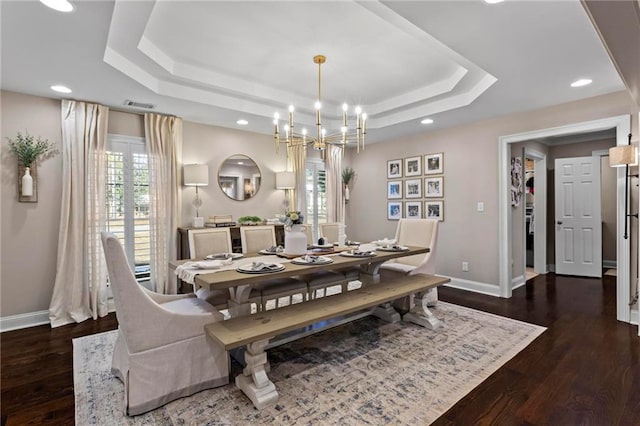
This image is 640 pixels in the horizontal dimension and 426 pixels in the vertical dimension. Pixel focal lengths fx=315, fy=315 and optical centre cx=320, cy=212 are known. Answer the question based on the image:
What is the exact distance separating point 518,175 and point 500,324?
2.59 m

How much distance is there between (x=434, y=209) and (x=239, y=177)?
10.5 feet

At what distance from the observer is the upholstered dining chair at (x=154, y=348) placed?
1896 mm

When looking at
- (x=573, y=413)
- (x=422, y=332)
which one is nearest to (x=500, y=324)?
(x=422, y=332)

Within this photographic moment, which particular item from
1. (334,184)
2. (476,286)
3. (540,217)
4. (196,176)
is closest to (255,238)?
(196,176)

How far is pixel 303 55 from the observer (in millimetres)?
3102

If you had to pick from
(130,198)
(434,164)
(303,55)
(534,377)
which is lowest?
(534,377)

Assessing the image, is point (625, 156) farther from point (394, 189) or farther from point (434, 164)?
point (394, 189)

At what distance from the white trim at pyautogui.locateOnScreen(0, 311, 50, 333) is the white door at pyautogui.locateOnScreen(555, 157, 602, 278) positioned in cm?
769

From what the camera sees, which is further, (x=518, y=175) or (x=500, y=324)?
(x=518, y=175)

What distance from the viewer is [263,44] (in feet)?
9.50

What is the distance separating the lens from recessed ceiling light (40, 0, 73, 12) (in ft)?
6.09

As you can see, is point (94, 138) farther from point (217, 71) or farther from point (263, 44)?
point (263, 44)

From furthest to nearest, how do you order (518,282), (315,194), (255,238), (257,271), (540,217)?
(315,194) < (540,217) < (518,282) < (255,238) < (257,271)

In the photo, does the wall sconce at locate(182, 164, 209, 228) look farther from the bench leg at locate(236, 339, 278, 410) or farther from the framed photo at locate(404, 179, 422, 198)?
the framed photo at locate(404, 179, 422, 198)
